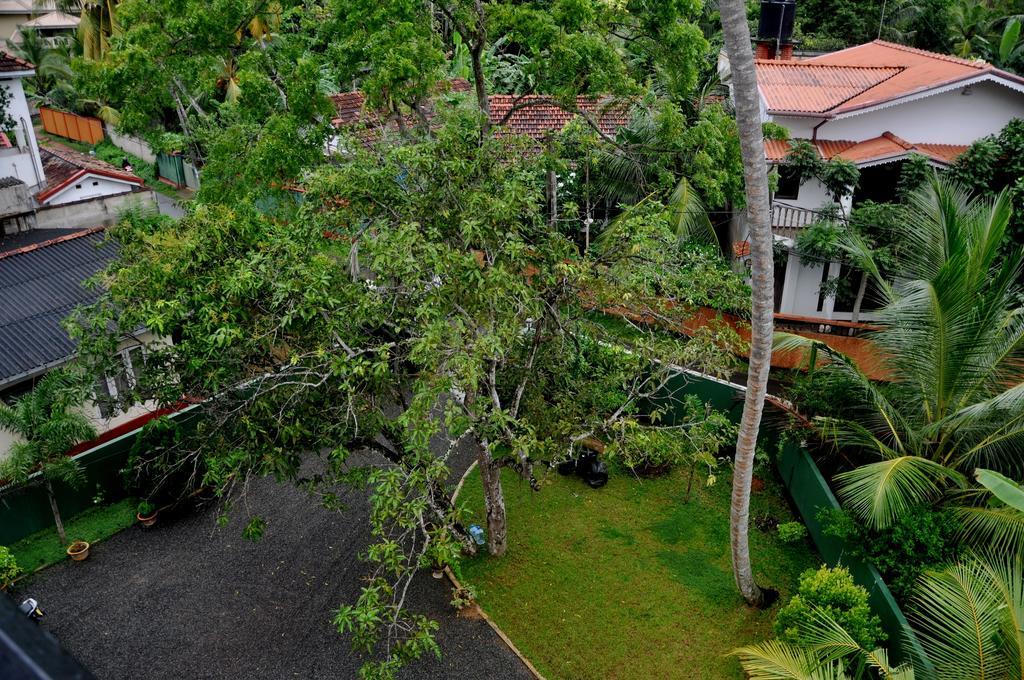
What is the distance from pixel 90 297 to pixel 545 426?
1145 cm

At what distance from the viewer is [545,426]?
1279cm

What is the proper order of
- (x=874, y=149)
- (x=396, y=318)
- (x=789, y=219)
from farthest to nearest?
(x=789, y=219) → (x=874, y=149) → (x=396, y=318)

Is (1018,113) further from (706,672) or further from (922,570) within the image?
(706,672)

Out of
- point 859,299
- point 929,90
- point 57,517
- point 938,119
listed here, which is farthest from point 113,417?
point 938,119

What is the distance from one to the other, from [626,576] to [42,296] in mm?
13903

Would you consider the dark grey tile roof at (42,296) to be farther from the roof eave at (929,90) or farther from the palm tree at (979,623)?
the roof eave at (929,90)

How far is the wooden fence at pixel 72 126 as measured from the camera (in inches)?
1597

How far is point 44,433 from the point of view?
14.2 meters

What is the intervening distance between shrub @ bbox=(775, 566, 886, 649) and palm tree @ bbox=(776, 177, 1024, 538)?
103 centimetres

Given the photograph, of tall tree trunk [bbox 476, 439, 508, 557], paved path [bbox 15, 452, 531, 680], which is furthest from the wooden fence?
tall tree trunk [bbox 476, 439, 508, 557]

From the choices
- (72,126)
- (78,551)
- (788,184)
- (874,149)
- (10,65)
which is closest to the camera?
(78,551)

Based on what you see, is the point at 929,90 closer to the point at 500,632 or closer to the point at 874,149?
the point at 874,149

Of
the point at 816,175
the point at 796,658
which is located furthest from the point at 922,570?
the point at 816,175

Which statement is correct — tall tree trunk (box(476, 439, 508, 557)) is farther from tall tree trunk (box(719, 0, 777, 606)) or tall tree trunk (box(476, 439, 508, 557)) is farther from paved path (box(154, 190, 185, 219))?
paved path (box(154, 190, 185, 219))
